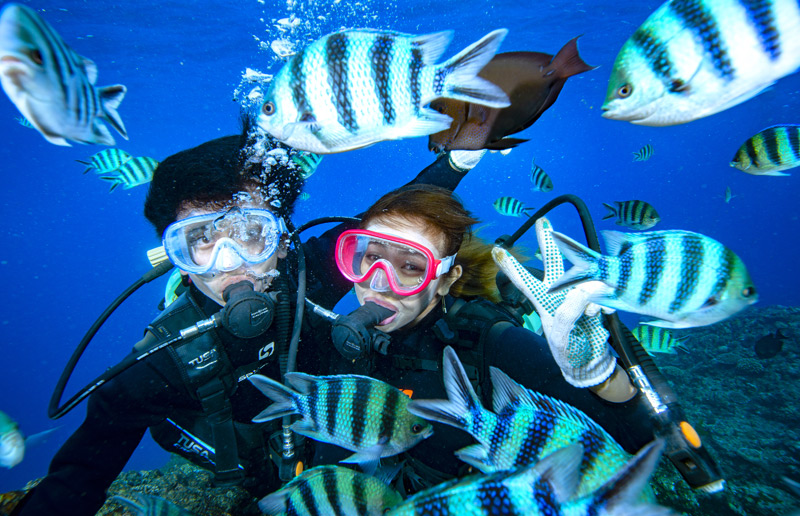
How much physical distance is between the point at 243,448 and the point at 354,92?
3.08 metres

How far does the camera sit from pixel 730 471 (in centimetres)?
569

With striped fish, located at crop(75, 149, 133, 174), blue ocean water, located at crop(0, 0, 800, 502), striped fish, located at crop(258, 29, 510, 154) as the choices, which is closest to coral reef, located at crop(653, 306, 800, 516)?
striped fish, located at crop(258, 29, 510, 154)

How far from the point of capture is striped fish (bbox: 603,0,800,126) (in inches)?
36.4

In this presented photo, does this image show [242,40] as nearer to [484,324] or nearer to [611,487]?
[484,324]

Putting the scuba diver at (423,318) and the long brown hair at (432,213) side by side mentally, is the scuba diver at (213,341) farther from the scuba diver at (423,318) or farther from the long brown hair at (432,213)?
the scuba diver at (423,318)

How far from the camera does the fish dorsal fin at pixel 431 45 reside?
1.07 meters

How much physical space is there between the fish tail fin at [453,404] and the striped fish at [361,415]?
388mm

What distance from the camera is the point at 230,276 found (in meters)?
2.82

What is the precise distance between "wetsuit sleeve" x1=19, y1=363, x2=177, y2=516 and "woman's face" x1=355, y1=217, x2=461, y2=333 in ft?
5.69

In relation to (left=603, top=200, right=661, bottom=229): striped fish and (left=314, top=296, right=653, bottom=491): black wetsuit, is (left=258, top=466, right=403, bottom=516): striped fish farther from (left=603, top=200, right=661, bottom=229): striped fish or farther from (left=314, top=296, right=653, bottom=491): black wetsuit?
(left=603, top=200, right=661, bottom=229): striped fish

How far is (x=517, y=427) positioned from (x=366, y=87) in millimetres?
1318

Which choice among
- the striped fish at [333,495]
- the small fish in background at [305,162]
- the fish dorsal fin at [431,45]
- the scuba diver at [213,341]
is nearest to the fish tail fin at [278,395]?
the striped fish at [333,495]

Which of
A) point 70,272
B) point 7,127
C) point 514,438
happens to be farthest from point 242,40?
point 70,272

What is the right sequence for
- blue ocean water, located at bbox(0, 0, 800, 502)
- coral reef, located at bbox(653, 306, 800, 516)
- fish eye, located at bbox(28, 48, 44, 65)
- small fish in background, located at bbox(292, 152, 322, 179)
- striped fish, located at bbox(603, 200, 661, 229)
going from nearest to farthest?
fish eye, located at bbox(28, 48, 44, 65) < small fish in background, located at bbox(292, 152, 322, 179) < striped fish, located at bbox(603, 200, 661, 229) < coral reef, located at bbox(653, 306, 800, 516) < blue ocean water, located at bbox(0, 0, 800, 502)
